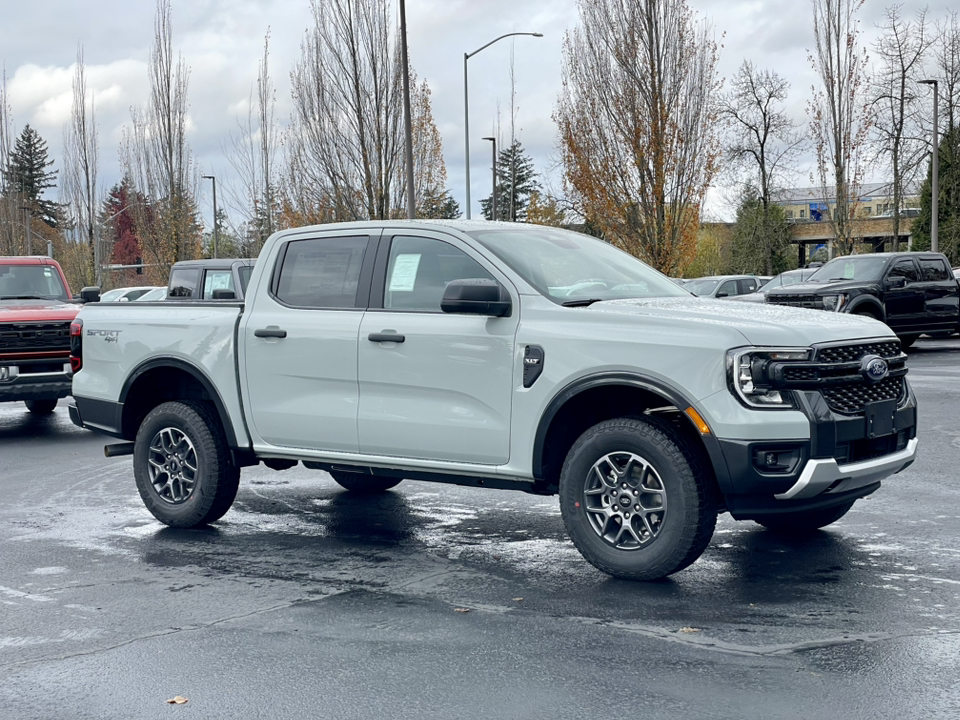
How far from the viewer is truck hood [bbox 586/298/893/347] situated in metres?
5.45

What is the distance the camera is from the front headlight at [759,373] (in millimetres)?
5395

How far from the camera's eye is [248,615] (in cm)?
543

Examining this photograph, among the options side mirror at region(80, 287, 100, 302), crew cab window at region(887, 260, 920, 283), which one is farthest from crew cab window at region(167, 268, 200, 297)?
crew cab window at region(887, 260, 920, 283)

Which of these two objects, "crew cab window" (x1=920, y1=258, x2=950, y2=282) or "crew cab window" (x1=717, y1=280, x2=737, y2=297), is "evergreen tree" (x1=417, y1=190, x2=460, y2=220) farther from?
"crew cab window" (x1=920, y1=258, x2=950, y2=282)

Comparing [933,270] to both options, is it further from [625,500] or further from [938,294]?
[625,500]

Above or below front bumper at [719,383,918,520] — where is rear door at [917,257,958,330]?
above

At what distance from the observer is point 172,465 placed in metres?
7.59

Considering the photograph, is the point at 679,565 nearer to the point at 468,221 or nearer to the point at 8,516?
the point at 468,221

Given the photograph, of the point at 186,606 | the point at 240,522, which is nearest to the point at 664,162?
the point at 240,522

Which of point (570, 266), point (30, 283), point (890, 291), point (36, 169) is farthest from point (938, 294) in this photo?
point (36, 169)

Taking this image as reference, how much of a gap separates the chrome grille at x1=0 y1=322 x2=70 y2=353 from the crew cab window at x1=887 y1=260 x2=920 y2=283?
15.3 metres

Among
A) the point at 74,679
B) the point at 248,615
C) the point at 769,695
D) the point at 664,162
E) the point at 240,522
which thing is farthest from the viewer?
the point at 664,162

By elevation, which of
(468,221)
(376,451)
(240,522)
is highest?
(468,221)

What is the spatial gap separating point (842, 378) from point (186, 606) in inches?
132
